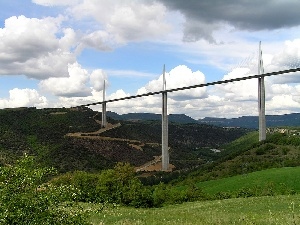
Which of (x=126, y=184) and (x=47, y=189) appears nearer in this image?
(x=47, y=189)

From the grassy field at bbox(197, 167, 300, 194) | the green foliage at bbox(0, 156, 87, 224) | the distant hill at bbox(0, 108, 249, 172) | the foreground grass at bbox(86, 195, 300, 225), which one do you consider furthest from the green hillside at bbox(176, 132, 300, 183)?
the green foliage at bbox(0, 156, 87, 224)

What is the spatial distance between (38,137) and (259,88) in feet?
285

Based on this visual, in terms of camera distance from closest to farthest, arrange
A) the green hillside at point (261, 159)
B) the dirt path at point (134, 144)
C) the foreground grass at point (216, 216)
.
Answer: the foreground grass at point (216, 216) → the green hillside at point (261, 159) → the dirt path at point (134, 144)

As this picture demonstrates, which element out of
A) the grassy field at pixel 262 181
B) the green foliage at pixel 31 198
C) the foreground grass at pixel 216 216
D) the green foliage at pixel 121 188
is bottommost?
the grassy field at pixel 262 181

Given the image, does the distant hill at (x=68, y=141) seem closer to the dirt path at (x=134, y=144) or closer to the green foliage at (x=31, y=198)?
the dirt path at (x=134, y=144)

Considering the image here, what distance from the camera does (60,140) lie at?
5891 inches

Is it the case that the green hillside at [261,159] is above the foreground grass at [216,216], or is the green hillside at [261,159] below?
below

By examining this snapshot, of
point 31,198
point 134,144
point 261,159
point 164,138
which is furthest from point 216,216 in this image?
point 134,144

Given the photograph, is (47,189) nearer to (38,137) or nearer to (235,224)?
(235,224)

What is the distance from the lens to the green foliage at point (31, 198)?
9.42 m

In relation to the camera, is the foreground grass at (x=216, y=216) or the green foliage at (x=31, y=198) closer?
the green foliage at (x=31, y=198)

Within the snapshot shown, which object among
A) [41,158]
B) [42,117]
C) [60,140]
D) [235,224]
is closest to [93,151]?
[60,140]

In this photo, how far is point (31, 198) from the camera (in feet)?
31.9

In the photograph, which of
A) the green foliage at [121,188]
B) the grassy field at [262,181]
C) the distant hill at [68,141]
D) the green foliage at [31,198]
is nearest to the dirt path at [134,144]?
the distant hill at [68,141]
